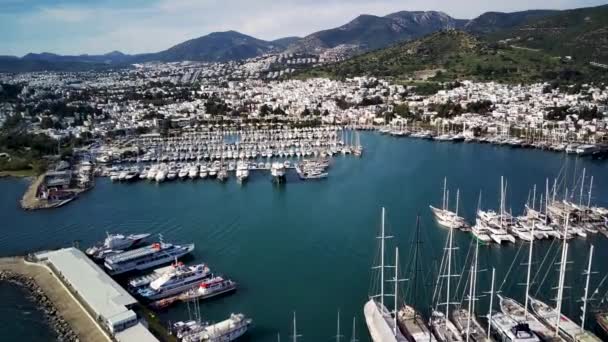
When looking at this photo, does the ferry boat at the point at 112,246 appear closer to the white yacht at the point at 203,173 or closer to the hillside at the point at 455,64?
the white yacht at the point at 203,173

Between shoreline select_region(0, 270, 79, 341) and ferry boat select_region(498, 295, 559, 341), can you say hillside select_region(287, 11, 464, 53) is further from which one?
ferry boat select_region(498, 295, 559, 341)

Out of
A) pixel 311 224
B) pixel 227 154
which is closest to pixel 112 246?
pixel 311 224

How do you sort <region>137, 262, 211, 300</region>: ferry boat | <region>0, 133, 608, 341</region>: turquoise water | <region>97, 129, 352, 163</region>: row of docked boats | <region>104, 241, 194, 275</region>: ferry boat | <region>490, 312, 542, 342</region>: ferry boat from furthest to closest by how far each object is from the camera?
<region>97, 129, 352, 163</region>: row of docked boats → <region>104, 241, 194, 275</region>: ferry boat → <region>137, 262, 211, 300</region>: ferry boat → <region>0, 133, 608, 341</region>: turquoise water → <region>490, 312, 542, 342</region>: ferry boat

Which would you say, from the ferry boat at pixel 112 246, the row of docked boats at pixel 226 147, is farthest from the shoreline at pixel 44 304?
the row of docked boats at pixel 226 147

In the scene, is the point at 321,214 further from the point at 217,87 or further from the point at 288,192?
the point at 217,87

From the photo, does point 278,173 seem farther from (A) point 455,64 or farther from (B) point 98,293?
(A) point 455,64

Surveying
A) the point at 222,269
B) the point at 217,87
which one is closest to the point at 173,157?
the point at 222,269

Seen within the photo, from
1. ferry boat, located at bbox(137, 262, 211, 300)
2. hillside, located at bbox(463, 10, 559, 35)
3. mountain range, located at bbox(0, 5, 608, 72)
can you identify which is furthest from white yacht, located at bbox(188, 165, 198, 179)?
hillside, located at bbox(463, 10, 559, 35)
